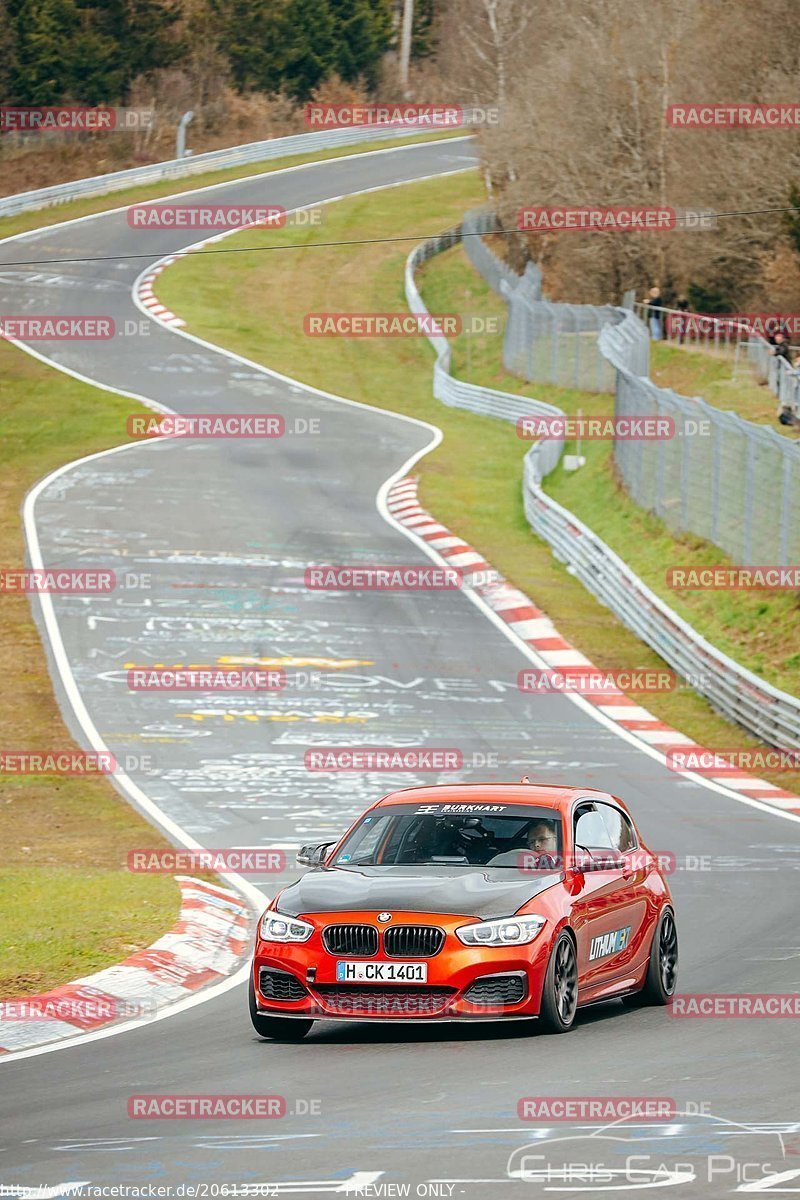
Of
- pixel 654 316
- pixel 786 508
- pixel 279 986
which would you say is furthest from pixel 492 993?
pixel 654 316

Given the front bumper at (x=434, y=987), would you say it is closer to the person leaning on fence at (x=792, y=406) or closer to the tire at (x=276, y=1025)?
the tire at (x=276, y=1025)

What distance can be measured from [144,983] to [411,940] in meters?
2.68

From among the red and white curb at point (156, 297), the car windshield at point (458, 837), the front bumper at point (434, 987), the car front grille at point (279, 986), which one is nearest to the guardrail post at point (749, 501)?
the car windshield at point (458, 837)

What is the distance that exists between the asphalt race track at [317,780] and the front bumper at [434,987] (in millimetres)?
187

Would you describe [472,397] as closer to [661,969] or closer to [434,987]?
[661,969]

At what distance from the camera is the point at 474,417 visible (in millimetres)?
50250

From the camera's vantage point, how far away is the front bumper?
9680 millimetres

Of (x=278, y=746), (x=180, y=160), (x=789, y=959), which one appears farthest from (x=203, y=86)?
(x=789, y=959)

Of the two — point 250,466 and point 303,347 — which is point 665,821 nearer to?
point 250,466

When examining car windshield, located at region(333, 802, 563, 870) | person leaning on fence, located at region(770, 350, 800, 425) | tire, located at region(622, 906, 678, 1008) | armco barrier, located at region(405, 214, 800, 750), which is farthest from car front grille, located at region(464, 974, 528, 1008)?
person leaning on fence, located at region(770, 350, 800, 425)

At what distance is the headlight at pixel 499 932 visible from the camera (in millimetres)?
9742

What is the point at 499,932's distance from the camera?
32.1ft

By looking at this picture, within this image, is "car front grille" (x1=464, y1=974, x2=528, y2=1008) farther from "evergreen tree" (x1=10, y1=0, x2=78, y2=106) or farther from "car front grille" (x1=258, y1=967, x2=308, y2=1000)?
"evergreen tree" (x1=10, y1=0, x2=78, y2=106)

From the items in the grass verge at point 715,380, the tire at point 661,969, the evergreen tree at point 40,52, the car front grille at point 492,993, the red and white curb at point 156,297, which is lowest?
the red and white curb at point 156,297
